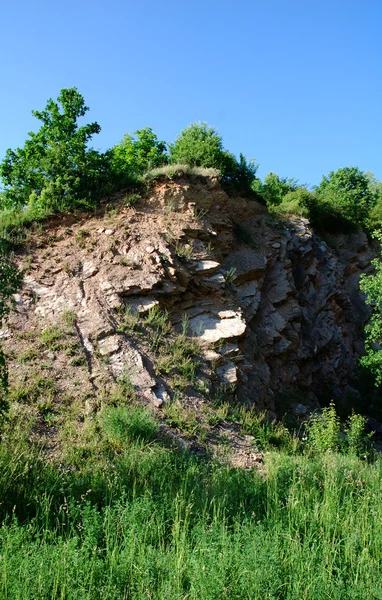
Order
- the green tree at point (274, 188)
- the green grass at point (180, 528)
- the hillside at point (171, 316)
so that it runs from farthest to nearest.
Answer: the green tree at point (274, 188)
the hillside at point (171, 316)
the green grass at point (180, 528)

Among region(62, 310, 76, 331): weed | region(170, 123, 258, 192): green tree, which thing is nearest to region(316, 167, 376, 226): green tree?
region(170, 123, 258, 192): green tree

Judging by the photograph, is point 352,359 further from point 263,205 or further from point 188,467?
point 188,467

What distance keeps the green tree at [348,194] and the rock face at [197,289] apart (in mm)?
7249

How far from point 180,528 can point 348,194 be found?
855 inches

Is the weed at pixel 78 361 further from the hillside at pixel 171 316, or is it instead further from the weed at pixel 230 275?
the weed at pixel 230 275

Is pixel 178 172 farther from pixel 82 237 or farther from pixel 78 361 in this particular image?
pixel 78 361

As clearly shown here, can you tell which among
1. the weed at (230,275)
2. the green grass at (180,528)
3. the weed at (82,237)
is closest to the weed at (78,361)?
the green grass at (180,528)

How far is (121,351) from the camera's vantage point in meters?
9.52

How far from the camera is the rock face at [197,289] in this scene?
10195 millimetres

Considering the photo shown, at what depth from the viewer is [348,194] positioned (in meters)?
23.9

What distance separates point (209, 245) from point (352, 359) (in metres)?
8.24

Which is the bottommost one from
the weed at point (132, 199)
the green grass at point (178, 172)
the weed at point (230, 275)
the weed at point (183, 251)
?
the weed at point (230, 275)

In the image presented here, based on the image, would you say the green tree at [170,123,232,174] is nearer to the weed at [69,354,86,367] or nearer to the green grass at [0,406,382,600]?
the weed at [69,354,86,367]

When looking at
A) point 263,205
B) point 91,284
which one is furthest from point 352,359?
point 91,284
